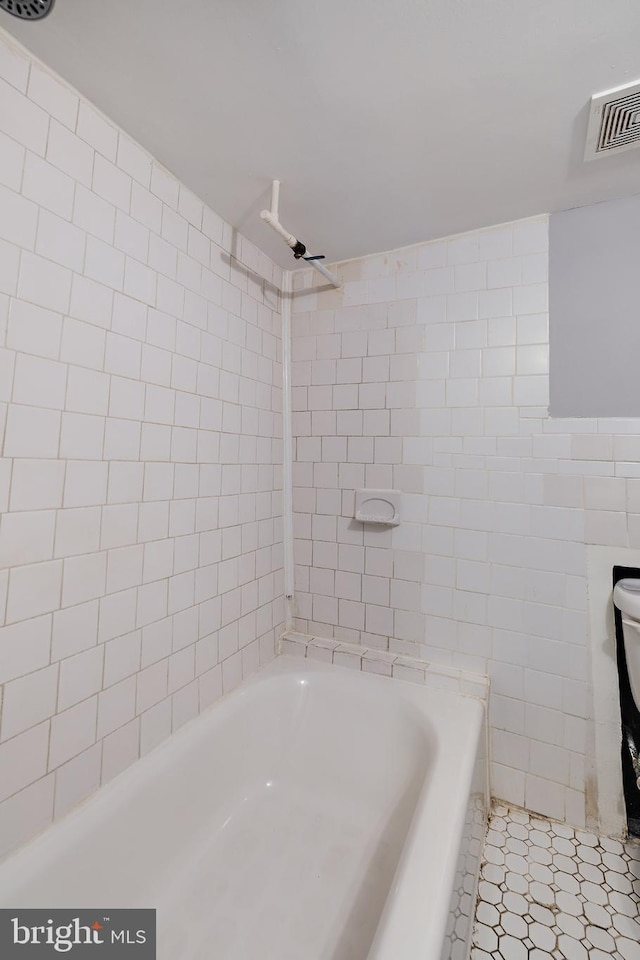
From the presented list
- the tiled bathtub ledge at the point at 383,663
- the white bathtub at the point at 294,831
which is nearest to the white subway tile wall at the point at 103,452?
the white bathtub at the point at 294,831

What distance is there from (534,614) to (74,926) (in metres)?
1.54

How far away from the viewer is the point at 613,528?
1370 millimetres

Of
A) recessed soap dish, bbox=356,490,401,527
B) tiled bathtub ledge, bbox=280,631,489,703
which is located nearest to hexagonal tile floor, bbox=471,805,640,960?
tiled bathtub ledge, bbox=280,631,489,703

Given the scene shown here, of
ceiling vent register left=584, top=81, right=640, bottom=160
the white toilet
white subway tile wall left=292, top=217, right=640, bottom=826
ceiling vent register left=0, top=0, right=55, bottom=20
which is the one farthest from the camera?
white subway tile wall left=292, top=217, right=640, bottom=826

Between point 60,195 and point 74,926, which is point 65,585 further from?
point 60,195

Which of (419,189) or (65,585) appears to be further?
(419,189)

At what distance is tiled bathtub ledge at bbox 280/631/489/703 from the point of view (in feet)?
4.98

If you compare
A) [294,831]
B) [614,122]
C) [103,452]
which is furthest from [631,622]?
[103,452]

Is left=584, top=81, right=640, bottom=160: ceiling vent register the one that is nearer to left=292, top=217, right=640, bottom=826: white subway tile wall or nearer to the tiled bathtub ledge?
left=292, top=217, right=640, bottom=826: white subway tile wall

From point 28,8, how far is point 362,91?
2.32 feet

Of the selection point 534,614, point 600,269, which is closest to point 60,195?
point 600,269

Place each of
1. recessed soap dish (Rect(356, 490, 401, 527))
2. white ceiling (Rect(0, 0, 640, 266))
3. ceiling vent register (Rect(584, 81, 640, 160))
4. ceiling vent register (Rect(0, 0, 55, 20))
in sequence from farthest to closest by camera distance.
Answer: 1. recessed soap dish (Rect(356, 490, 401, 527))
2. ceiling vent register (Rect(584, 81, 640, 160))
3. white ceiling (Rect(0, 0, 640, 266))
4. ceiling vent register (Rect(0, 0, 55, 20))

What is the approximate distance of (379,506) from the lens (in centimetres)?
172

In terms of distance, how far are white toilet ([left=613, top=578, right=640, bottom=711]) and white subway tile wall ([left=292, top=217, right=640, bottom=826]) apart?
Result: 116 mm
